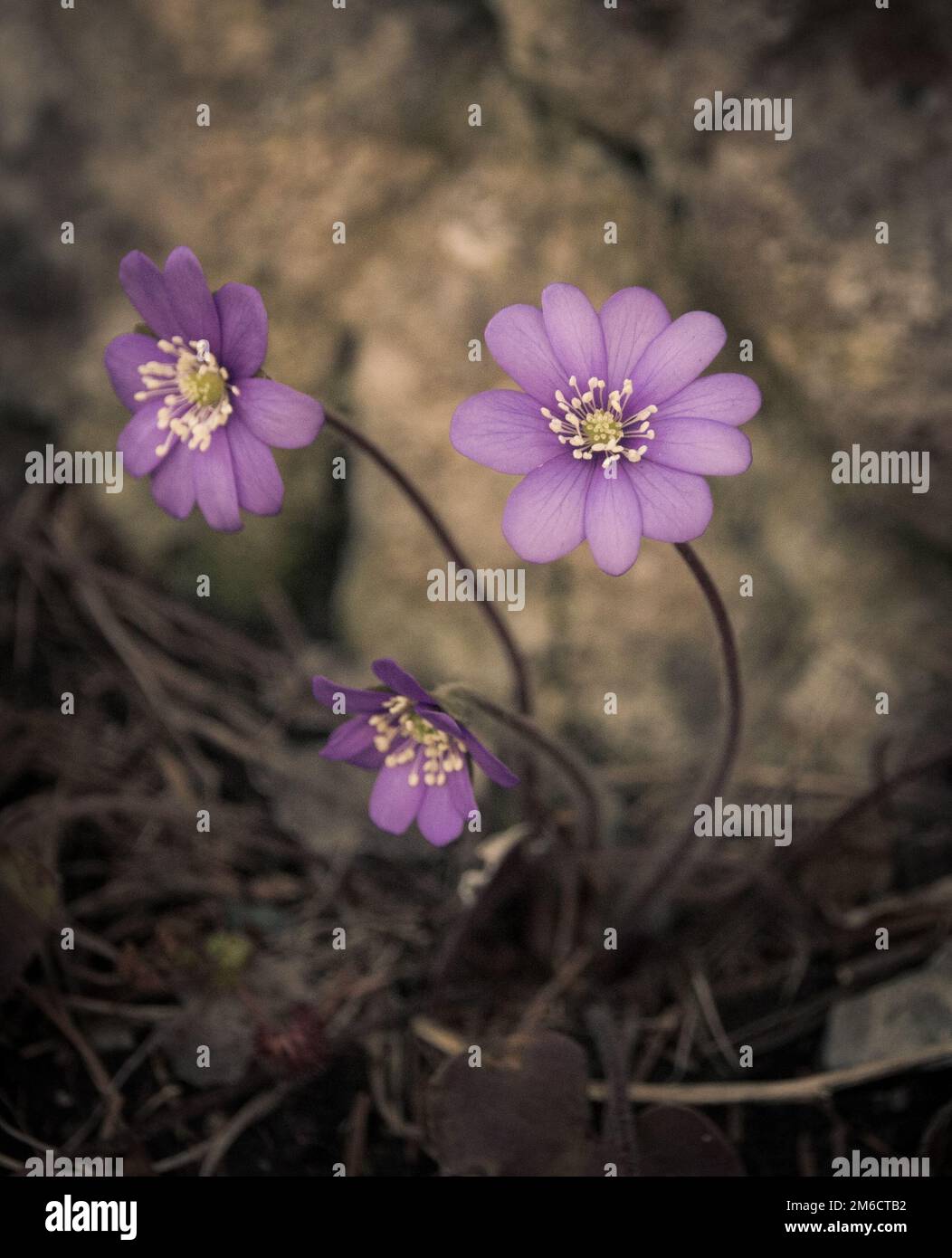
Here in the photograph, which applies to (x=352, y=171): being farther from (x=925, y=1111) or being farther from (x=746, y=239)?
(x=925, y=1111)

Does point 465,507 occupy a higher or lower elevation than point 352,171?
lower

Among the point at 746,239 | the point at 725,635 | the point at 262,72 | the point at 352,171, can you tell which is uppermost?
the point at 262,72

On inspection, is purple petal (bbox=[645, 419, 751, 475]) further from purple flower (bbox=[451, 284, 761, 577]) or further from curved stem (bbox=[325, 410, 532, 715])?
curved stem (bbox=[325, 410, 532, 715])

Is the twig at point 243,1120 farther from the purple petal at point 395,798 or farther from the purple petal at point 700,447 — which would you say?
the purple petal at point 700,447

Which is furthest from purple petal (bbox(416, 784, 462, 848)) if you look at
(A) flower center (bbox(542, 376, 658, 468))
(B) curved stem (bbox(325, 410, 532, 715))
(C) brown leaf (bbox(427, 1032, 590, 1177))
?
(A) flower center (bbox(542, 376, 658, 468))

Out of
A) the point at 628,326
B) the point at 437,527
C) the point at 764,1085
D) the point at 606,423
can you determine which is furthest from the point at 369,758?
the point at 764,1085

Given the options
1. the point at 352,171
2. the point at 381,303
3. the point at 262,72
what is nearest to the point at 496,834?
the point at 381,303
